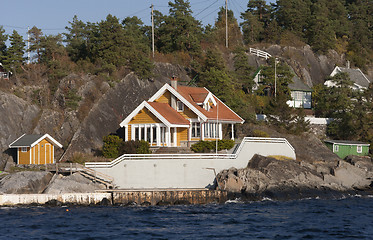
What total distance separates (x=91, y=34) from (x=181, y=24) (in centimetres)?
1483

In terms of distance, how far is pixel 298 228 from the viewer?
32.0 m

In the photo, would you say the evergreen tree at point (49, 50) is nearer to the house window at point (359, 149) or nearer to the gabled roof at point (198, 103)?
the gabled roof at point (198, 103)

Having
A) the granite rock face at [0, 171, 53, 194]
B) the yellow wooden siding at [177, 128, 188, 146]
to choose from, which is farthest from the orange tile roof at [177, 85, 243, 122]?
the granite rock face at [0, 171, 53, 194]

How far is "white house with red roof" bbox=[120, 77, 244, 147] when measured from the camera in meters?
51.6

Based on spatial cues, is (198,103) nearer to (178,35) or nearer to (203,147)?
(203,147)

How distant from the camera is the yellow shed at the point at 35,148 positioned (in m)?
49.0

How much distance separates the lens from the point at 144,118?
171 feet

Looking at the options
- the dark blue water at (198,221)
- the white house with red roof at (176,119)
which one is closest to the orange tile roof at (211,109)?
the white house with red roof at (176,119)

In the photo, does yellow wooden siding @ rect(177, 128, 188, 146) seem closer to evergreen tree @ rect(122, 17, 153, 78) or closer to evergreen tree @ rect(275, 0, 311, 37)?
evergreen tree @ rect(122, 17, 153, 78)

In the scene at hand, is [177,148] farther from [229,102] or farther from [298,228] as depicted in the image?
[298,228]

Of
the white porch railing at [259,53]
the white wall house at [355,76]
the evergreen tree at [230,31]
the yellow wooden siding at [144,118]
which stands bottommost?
the yellow wooden siding at [144,118]

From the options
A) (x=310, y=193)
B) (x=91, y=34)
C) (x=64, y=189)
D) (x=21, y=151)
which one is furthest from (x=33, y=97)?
(x=310, y=193)

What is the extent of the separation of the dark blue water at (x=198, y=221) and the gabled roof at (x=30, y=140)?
37.4ft

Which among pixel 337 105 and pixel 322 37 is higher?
pixel 322 37
